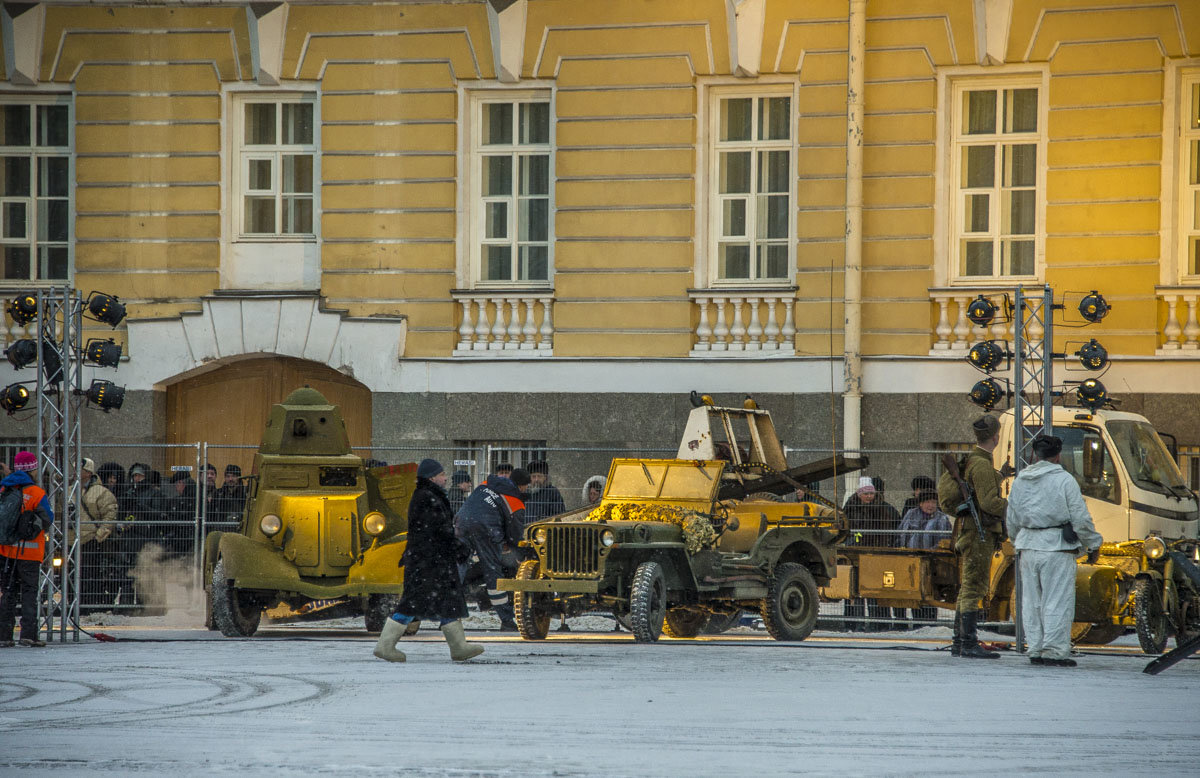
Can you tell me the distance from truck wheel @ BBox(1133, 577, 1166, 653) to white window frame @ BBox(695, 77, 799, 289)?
7281 millimetres

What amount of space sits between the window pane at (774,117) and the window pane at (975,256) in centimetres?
256

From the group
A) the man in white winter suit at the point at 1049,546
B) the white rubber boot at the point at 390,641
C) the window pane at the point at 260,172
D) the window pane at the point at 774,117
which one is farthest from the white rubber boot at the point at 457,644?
the window pane at the point at 260,172

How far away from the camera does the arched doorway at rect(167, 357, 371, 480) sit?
74.4 ft

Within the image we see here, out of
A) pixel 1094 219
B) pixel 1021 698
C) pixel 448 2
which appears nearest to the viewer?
pixel 1021 698

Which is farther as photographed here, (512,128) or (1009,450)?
(512,128)

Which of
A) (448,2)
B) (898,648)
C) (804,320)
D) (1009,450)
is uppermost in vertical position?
(448,2)

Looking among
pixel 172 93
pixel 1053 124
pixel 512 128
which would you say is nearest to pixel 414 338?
pixel 512 128

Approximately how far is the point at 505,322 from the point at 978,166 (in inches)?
235

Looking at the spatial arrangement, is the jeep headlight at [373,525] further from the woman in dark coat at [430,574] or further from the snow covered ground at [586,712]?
the woman in dark coat at [430,574]

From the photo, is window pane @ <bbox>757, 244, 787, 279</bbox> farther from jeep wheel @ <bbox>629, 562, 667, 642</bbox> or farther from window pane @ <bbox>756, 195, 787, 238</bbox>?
jeep wheel @ <bbox>629, 562, 667, 642</bbox>

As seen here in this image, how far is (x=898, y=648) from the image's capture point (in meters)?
15.9

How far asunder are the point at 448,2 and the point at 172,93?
144 inches

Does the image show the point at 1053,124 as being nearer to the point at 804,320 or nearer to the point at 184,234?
the point at 804,320

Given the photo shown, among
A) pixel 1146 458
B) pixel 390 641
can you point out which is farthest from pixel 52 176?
pixel 1146 458
